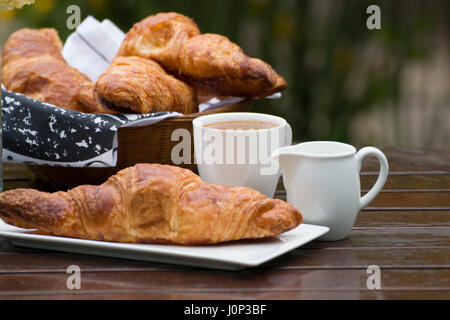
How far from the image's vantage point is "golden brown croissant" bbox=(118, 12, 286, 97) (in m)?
1.33

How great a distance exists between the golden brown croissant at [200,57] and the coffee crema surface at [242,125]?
176 mm

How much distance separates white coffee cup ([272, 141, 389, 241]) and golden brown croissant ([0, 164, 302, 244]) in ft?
0.24

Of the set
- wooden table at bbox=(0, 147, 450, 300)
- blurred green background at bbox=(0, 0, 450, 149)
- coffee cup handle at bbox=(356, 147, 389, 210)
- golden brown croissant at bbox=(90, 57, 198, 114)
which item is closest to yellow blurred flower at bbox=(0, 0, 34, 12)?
golden brown croissant at bbox=(90, 57, 198, 114)

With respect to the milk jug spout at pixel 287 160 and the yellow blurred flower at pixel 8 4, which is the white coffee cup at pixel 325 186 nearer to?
the milk jug spout at pixel 287 160

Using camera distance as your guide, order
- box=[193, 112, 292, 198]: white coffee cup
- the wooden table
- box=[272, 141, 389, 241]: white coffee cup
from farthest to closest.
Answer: box=[193, 112, 292, 198]: white coffee cup
box=[272, 141, 389, 241]: white coffee cup
the wooden table

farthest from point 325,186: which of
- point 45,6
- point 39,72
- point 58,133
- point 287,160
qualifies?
point 45,6

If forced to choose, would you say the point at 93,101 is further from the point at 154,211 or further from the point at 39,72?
the point at 154,211

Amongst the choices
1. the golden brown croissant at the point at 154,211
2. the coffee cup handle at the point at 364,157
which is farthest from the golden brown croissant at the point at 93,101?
the coffee cup handle at the point at 364,157

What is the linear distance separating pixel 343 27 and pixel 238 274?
66.7 inches

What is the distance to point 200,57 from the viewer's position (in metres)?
1.34

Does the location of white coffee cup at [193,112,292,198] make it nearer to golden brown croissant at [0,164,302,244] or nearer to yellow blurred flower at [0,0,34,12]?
golden brown croissant at [0,164,302,244]

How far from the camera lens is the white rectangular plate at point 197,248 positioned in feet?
2.82

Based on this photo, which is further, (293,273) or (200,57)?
(200,57)

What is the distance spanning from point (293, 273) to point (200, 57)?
1.92 ft
